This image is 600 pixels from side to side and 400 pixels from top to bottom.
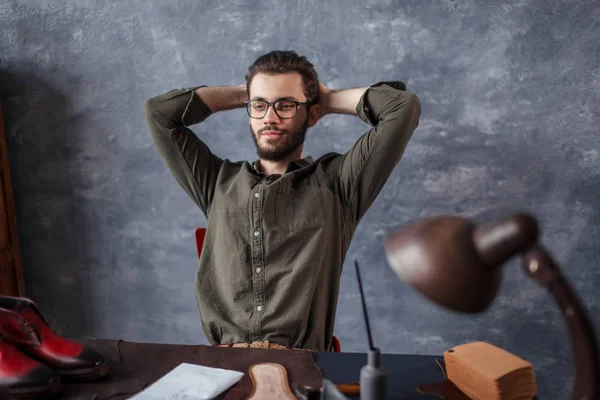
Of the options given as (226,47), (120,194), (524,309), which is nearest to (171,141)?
(226,47)

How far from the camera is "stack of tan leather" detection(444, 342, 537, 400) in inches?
39.9

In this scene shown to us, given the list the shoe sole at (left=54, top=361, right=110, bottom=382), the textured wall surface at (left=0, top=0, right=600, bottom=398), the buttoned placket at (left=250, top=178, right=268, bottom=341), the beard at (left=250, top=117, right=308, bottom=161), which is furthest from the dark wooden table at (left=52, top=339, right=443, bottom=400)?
the textured wall surface at (left=0, top=0, right=600, bottom=398)

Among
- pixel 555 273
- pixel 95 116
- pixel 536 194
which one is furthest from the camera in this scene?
pixel 95 116

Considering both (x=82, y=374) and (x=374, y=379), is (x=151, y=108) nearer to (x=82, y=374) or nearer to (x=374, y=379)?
(x=82, y=374)

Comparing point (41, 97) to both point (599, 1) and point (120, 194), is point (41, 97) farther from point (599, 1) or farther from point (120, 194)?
point (599, 1)

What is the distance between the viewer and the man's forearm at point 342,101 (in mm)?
1883

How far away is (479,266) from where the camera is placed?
0.71 meters

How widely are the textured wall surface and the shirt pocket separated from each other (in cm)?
80

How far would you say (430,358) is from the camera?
1.26m

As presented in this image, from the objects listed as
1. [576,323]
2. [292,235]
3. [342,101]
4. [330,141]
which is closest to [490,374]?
[576,323]

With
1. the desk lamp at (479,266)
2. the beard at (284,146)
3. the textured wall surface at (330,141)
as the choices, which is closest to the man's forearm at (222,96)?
the beard at (284,146)

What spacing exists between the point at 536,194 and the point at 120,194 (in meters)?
2.08

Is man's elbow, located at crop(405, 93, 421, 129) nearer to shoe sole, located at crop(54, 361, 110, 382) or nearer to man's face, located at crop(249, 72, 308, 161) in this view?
man's face, located at crop(249, 72, 308, 161)

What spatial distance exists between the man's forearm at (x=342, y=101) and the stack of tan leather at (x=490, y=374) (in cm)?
102
